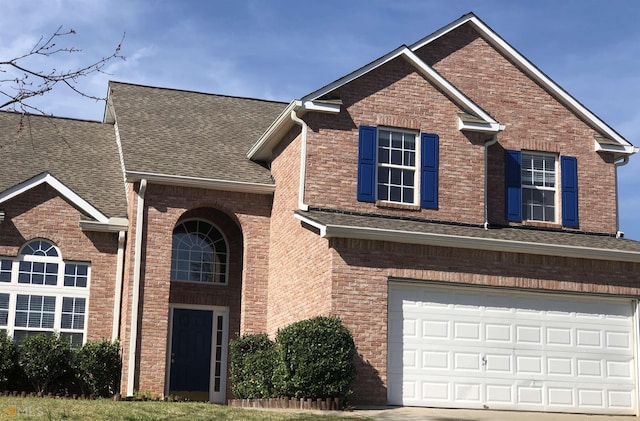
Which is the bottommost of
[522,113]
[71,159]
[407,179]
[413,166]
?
[407,179]

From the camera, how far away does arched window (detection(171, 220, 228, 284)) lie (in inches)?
936

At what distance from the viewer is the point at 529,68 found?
23875 millimetres

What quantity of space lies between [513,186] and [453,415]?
23.2 feet

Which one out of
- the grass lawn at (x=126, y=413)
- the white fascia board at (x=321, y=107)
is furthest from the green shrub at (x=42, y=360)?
the white fascia board at (x=321, y=107)

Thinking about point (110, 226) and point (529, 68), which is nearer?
point (110, 226)

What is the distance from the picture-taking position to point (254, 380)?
783 inches

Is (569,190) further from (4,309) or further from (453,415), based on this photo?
(4,309)

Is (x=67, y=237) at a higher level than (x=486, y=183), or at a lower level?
lower

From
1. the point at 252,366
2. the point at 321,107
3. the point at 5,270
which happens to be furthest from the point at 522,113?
the point at 5,270

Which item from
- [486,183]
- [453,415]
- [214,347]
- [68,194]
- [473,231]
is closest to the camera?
[453,415]

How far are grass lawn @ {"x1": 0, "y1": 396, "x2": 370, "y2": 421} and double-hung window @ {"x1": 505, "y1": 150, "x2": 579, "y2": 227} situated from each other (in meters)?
9.00

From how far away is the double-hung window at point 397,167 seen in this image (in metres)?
21.0

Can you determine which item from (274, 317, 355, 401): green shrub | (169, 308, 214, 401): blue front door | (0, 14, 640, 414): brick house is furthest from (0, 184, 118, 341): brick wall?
(274, 317, 355, 401): green shrub

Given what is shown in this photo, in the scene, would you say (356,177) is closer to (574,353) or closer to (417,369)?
(417,369)
